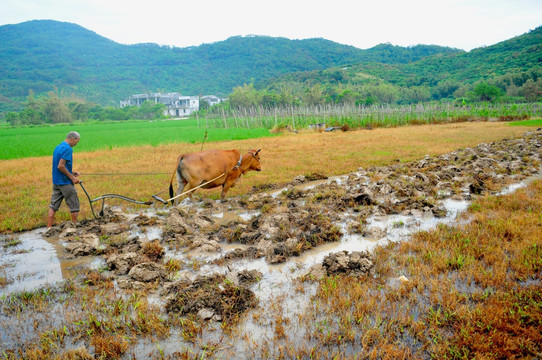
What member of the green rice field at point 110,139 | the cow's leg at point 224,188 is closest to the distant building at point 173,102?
the green rice field at point 110,139

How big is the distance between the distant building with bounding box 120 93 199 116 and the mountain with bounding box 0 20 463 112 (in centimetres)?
1172

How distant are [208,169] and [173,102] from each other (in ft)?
318

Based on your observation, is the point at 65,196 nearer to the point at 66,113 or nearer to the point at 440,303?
the point at 440,303

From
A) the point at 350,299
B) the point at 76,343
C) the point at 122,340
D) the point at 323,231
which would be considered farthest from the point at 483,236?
the point at 76,343

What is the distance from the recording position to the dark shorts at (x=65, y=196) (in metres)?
6.25

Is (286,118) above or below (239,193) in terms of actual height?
above

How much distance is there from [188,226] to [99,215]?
2.12 metres

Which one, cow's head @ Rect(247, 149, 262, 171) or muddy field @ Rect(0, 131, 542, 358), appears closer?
muddy field @ Rect(0, 131, 542, 358)

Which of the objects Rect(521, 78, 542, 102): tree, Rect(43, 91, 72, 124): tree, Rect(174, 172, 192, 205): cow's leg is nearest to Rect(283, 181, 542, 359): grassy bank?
Rect(174, 172, 192, 205): cow's leg

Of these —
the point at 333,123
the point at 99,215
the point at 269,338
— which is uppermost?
the point at 333,123

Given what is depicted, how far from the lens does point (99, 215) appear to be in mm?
6953

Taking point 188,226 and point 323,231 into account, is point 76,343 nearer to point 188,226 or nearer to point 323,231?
point 188,226

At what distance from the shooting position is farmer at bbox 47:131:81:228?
19.8 feet

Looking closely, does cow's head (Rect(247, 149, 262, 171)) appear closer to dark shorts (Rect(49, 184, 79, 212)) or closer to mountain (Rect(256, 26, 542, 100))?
dark shorts (Rect(49, 184, 79, 212))
